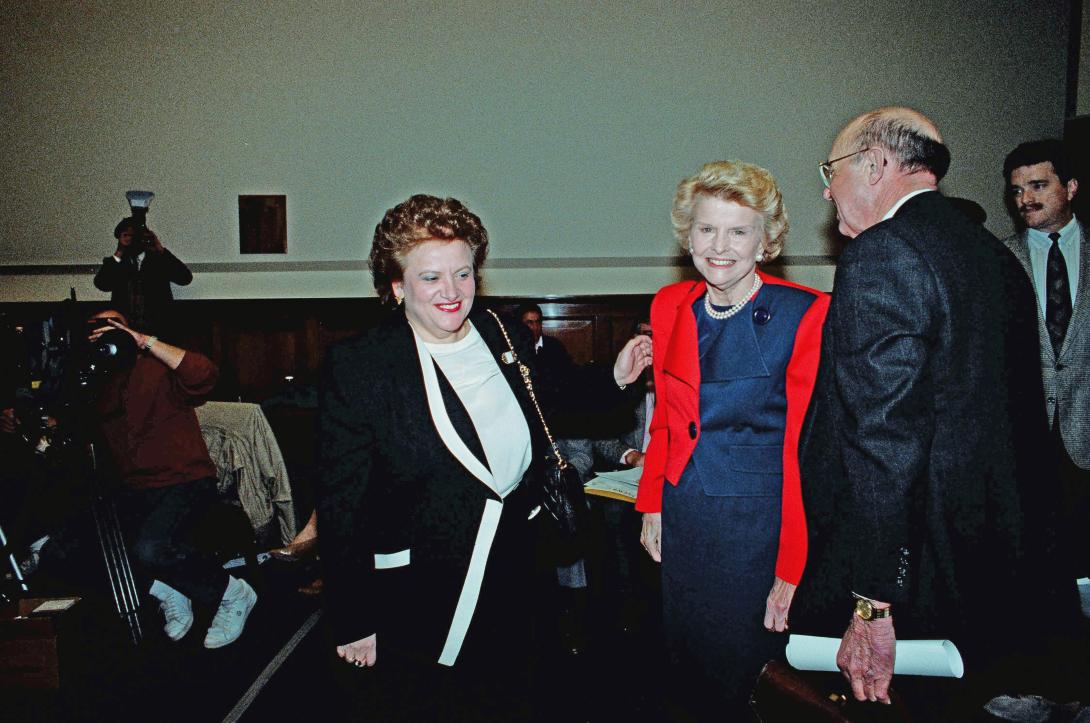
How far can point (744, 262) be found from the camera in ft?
5.26

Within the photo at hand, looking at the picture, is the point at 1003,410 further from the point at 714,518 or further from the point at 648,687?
the point at 648,687

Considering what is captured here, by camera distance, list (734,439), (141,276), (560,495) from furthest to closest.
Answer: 1. (141,276)
2. (560,495)
3. (734,439)

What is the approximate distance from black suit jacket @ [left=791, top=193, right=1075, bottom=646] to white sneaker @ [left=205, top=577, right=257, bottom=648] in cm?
291

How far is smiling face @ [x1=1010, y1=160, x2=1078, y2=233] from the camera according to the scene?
9.89ft

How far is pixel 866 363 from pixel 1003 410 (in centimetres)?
25

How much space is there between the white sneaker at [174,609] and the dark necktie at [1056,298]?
13.8 feet

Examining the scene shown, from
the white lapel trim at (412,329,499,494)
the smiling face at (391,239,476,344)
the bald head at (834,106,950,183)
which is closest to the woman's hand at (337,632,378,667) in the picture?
the white lapel trim at (412,329,499,494)

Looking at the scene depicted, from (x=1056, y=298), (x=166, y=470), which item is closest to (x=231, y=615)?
(x=166, y=470)

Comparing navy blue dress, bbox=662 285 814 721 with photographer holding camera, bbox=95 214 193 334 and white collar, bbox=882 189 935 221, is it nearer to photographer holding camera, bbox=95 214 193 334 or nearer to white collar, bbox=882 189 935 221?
white collar, bbox=882 189 935 221

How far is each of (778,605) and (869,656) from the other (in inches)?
11.5

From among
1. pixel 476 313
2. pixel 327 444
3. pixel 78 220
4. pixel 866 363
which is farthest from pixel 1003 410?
pixel 78 220

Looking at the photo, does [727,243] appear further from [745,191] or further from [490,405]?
[490,405]

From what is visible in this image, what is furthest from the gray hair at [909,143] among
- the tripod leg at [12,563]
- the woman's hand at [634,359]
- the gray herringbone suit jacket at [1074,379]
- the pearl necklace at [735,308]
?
the tripod leg at [12,563]

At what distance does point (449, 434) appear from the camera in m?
1.57
